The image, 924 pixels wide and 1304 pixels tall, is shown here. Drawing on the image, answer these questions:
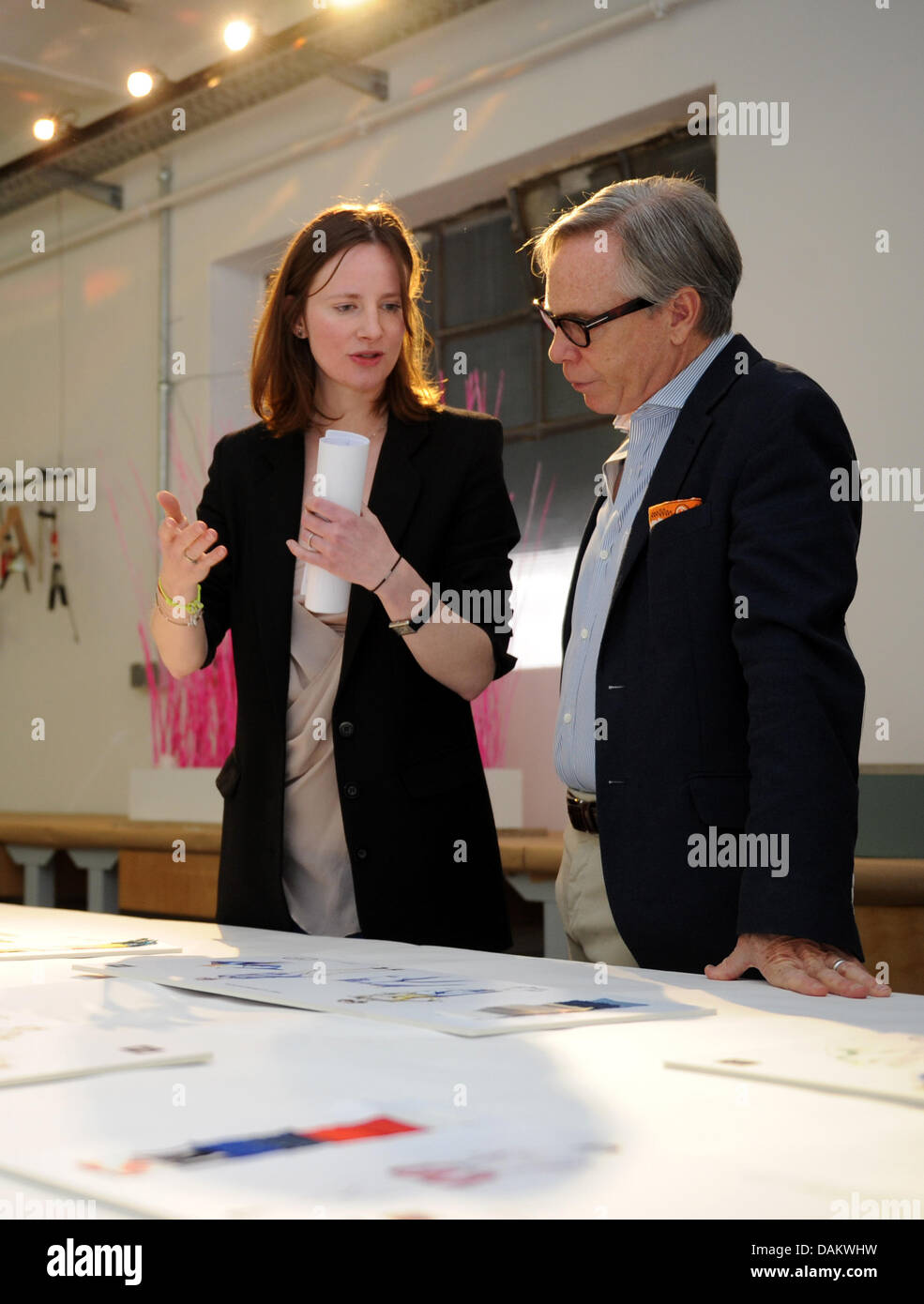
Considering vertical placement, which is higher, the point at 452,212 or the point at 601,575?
the point at 452,212

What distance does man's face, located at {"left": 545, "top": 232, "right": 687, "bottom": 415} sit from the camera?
138cm

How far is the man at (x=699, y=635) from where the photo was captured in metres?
1.11

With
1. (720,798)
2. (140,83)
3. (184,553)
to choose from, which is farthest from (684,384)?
(140,83)

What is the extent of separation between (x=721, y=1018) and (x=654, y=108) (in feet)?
11.1

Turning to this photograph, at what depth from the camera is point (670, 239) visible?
53.6 inches

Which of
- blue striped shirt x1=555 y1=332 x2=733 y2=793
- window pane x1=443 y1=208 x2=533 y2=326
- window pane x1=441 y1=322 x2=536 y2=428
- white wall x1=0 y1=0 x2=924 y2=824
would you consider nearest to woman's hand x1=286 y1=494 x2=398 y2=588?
blue striped shirt x1=555 y1=332 x2=733 y2=793

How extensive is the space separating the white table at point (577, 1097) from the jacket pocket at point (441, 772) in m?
0.50

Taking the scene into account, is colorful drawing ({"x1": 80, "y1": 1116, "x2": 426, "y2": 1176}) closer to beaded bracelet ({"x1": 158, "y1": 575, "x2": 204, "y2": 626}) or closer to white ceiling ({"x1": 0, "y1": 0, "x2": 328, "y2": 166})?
beaded bracelet ({"x1": 158, "y1": 575, "x2": 204, "y2": 626})

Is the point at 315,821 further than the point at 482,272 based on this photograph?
No

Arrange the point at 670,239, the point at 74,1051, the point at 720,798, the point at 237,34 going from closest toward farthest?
1. the point at 74,1051
2. the point at 720,798
3. the point at 670,239
4. the point at 237,34

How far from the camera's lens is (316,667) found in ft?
5.09

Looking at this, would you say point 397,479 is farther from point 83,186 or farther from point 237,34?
point 83,186

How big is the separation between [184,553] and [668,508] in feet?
1.78

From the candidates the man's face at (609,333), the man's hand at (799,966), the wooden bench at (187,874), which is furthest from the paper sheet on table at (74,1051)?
the wooden bench at (187,874)
